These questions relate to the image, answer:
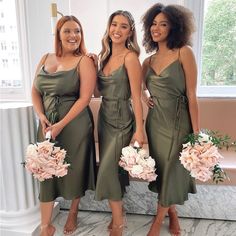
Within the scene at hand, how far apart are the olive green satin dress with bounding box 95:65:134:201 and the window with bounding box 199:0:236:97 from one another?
1.40 meters

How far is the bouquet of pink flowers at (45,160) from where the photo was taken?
5.26 ft

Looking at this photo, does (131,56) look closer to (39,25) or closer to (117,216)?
(117,216)

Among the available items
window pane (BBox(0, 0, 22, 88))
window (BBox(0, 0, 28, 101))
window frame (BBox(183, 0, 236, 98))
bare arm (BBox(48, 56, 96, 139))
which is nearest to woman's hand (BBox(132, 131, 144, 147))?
bare arm (BBox(48, 56, 96, 139))

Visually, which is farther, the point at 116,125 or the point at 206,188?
the point at 206,188

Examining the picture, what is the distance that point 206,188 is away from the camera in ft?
7.23

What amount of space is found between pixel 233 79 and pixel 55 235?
2279 mm

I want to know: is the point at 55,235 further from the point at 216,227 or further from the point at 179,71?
the point at 179,71

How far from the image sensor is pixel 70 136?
1.83 meters

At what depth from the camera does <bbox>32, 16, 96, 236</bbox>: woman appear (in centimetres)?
173

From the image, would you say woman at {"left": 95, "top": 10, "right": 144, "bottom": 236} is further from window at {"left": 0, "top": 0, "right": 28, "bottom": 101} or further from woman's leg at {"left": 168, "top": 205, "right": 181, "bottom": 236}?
window at {"left": 0, "top": 0, "right": 28, "bottom": 101}

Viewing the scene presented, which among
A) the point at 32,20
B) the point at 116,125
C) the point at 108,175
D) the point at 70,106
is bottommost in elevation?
the point at 108,175

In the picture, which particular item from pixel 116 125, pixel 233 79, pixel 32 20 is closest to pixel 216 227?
pixel 116 125

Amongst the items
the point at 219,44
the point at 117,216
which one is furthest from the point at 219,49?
the point at 117,216

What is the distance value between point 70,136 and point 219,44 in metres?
1.89
